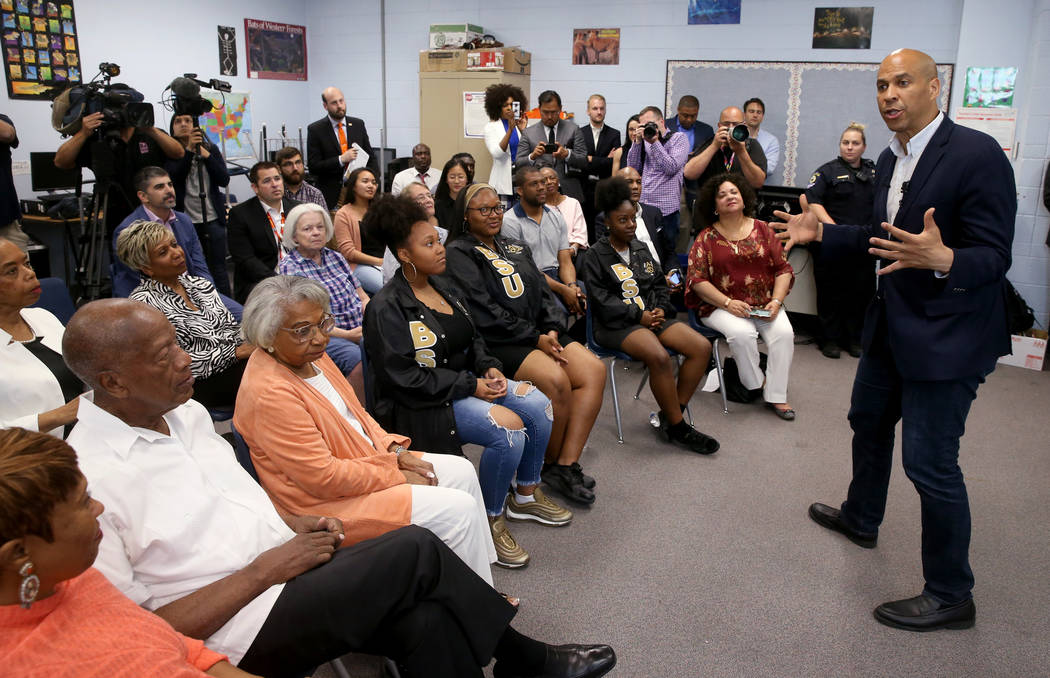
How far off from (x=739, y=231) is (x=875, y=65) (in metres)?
3.19

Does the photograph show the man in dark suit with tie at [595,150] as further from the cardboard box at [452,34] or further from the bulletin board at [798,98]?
the cardboard box at [452,34]

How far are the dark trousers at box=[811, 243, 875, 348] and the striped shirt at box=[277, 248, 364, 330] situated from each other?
304 cm

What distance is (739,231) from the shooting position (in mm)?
3836

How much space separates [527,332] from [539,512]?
28.7 inches

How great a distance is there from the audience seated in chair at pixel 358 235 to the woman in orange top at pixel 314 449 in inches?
78.2

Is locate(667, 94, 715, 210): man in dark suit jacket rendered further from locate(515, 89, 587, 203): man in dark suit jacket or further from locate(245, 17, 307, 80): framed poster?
locate(245, 17, 307, 80): framed poster

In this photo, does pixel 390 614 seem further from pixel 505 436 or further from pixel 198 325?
pixel 198 325

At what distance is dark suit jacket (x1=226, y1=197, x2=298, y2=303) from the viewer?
381cm

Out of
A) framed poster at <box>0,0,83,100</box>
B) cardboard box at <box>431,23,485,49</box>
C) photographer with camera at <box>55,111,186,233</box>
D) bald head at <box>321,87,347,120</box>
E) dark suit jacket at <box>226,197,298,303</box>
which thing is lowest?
dark suit jacket at <box>226,197,298,303</box>

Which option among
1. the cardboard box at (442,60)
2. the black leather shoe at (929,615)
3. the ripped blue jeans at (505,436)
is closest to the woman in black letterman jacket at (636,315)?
the ripped blue jeans at (505,436)

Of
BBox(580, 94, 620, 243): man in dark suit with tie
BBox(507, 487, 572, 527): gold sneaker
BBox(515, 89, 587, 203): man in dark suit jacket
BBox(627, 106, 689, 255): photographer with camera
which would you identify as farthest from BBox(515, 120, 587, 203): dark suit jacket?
BBox(507, 487, 572, 527): gold sneaker

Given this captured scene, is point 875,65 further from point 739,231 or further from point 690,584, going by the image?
point 690,584

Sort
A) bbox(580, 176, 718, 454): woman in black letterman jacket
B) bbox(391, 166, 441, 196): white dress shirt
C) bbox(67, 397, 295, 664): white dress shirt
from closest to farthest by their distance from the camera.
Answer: bbox(67, 397, 295, 664): white dress shirt
bbox(580, 176, 718, 454): woman in black letterman jacket
bbox(391, 166, 441, 196): white dress shirt

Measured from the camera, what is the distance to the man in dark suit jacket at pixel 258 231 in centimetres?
383
